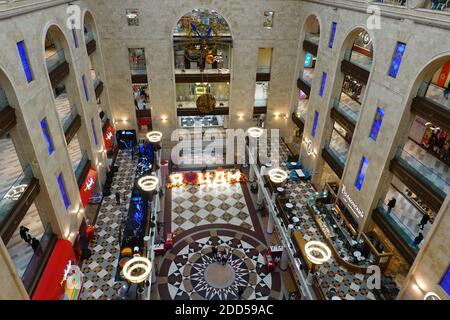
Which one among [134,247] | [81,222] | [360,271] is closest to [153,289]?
[134,247]

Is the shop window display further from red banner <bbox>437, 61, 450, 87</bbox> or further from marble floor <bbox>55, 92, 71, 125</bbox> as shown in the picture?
marble floor <bbox>55, 92, 71, 125</bbox>

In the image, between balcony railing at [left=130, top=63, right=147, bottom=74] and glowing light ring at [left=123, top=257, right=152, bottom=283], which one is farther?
balcony railing at [left=130, top=63, right=147, bottom=74]

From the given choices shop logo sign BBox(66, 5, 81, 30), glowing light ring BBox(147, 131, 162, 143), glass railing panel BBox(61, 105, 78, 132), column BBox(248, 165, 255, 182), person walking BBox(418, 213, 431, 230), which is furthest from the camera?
column BBox(248, 165, 255, 182)

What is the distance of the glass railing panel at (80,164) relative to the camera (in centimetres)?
1960

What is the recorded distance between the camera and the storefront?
13055 millimetres

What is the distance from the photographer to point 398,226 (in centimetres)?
1597

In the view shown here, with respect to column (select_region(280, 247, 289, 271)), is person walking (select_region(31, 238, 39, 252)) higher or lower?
higher

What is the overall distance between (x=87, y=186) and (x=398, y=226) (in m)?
18.4

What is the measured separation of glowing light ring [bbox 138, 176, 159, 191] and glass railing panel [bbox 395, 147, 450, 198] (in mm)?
13769

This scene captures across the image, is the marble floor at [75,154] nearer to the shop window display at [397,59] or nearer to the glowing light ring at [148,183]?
the glowing light ring at [148,183]

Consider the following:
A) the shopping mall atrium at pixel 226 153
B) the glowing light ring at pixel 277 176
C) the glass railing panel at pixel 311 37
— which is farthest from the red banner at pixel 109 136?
the glass railing panel at pixel 311 37

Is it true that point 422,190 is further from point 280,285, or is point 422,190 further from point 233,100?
point 233,100

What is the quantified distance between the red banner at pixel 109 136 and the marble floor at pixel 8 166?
264 inches

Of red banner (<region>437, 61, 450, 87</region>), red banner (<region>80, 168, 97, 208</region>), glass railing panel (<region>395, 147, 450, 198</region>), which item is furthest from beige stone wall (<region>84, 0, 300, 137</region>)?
glass railing panel (<region>395, 147, 450, 198</region>)
